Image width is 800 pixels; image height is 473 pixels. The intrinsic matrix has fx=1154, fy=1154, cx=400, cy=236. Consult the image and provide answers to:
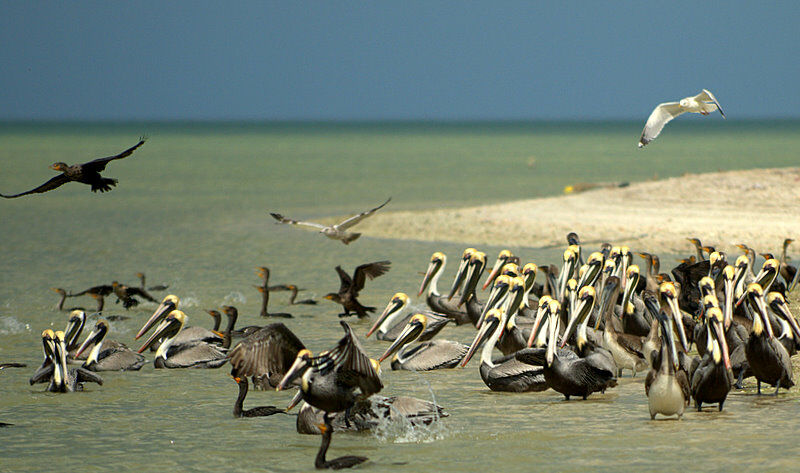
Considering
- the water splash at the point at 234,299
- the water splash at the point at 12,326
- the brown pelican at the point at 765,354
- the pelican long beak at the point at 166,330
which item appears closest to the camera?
the brown pelican at the point at 765,354

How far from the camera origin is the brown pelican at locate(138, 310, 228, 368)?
384 inches

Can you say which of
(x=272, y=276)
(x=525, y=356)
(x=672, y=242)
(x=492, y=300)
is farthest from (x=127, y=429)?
(x=672, y=242)

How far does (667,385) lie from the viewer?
7559mm

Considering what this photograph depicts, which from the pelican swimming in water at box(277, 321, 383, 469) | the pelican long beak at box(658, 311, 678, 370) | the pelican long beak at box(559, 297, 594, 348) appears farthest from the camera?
the pelican long beak at box(559, 297, 594, 348)

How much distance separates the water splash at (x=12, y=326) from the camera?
11539 millimetres

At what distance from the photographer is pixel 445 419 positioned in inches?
309

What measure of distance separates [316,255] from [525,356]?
9657 millimetres

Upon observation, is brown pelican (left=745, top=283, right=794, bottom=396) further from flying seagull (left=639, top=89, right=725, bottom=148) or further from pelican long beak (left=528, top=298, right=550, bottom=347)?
flying seagull (left=639, top=89, right=725, bottom=148)

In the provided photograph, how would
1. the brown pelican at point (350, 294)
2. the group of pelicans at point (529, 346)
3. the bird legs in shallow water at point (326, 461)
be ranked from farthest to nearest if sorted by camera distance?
the brown pelican at point (350, 294), the group of pelicans at point (529, 346), the bird legs in shallow water at point (326, 461)

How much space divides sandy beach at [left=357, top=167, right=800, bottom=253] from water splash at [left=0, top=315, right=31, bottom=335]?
831 cm

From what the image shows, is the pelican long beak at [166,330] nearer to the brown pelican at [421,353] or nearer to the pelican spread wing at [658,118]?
the brown pelican at [421,353]

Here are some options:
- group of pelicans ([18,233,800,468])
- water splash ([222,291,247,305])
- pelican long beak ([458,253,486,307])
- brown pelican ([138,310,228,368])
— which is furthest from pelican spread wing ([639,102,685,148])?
brown pelican ([138,310,228,368])

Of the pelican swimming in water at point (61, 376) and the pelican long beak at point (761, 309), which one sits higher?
the pelican long beak at point (761, 309)

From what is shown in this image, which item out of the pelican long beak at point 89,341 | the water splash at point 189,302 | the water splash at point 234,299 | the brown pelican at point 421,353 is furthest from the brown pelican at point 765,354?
the water splash at point 189,302
